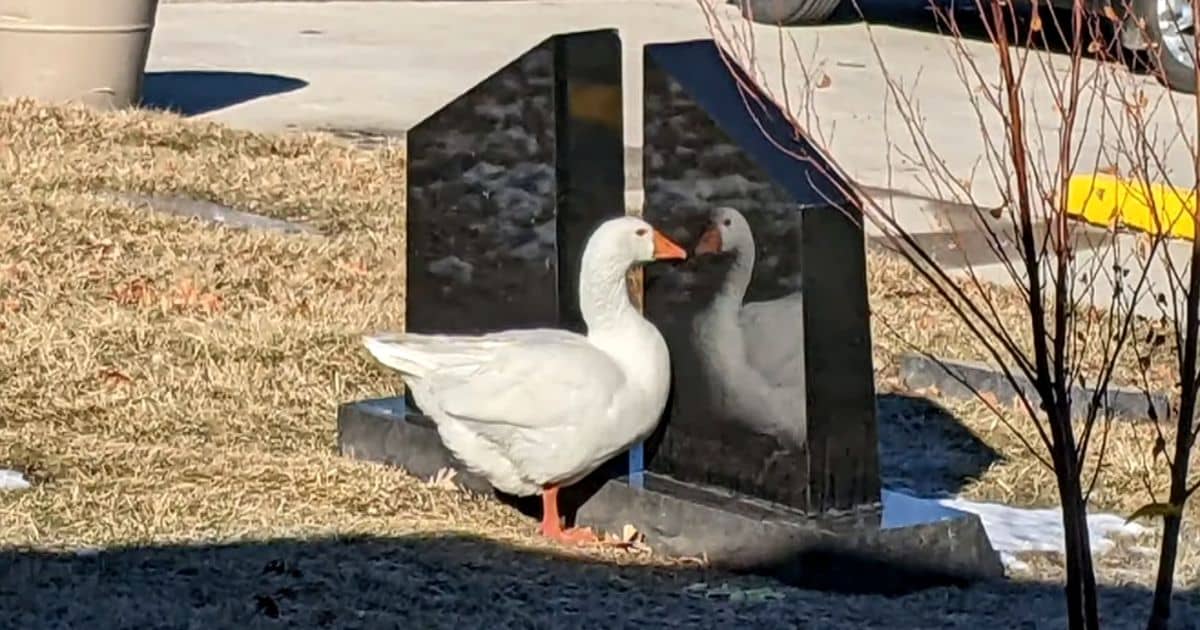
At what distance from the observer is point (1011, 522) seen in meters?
5.74

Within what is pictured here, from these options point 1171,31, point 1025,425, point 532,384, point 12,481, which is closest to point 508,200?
point 532,384

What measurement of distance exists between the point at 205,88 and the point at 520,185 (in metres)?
7.92

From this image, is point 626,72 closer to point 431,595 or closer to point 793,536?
point 793,536

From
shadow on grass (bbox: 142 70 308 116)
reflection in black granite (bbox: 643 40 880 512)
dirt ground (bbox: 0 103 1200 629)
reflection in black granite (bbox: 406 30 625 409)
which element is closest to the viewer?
dirt ground (bbox: 0 103 1200 629)

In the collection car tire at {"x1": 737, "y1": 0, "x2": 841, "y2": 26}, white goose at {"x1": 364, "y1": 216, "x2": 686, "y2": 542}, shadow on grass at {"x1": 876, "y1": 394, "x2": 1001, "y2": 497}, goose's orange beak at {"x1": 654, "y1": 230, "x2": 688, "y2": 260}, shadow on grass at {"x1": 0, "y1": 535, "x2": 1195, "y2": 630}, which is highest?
car tire at {"x1": 737, "y1": 0, "x2": 841, "y2": 26}

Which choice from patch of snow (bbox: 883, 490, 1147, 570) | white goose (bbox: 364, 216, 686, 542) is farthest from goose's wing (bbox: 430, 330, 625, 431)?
patch of snow (bbox: 883, 490, 1147, 570)

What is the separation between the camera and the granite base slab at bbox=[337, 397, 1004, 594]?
5035 mm

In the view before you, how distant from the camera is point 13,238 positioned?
8.54 metres

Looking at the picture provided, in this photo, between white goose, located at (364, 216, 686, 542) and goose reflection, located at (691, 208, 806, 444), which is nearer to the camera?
goose reflection, located at (691, 208, 806, 444)

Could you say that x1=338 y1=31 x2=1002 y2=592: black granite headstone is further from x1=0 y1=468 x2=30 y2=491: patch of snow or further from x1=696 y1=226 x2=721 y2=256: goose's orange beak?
x1=0 y1=468 x2=30 y2=491: patch of snow

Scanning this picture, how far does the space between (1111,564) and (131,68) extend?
7.21 meters

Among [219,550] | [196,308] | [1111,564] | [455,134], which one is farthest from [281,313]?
[1111,564]

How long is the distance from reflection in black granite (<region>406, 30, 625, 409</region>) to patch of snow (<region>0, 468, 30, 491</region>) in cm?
110

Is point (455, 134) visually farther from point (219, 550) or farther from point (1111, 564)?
point (1111, 564)
